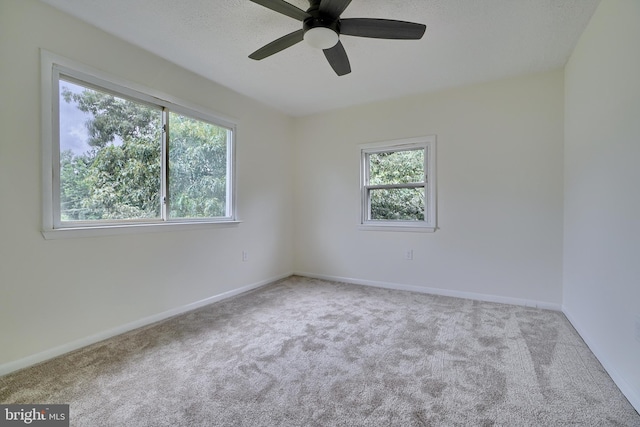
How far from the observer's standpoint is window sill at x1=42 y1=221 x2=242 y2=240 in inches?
81.0

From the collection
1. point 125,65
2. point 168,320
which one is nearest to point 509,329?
point 168,320

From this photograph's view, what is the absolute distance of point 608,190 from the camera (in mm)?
1875

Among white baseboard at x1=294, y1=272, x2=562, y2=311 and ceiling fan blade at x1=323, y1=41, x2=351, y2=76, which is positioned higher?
ceiling fan blade at x1=323, y1=41, x2=351, y2=76

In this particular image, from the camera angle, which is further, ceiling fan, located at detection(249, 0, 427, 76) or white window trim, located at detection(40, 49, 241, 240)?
white window trim, located at detection(40, 49, 241, 240)

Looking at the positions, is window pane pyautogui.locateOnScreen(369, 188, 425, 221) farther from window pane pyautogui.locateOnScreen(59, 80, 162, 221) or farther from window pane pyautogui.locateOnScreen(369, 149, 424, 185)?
window pane pyautogui.locateOnScreen(59, 80, 162, 221)

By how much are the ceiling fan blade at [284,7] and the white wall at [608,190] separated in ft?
5.82

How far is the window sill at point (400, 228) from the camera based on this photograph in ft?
11.6

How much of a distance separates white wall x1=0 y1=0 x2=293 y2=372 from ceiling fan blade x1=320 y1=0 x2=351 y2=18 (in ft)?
5.88

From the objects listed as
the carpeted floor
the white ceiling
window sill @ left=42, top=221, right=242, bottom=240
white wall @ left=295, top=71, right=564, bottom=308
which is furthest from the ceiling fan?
the carpeted floor

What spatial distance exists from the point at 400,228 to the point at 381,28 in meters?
2.40

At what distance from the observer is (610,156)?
1.85 meters

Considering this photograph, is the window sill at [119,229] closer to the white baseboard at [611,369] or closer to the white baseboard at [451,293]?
the white baseboard at [451,293]

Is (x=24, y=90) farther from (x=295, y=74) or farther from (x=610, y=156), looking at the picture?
(x=610, y=156)

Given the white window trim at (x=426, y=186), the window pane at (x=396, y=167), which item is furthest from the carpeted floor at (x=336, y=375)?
the window pane at (x=396, y=167)
